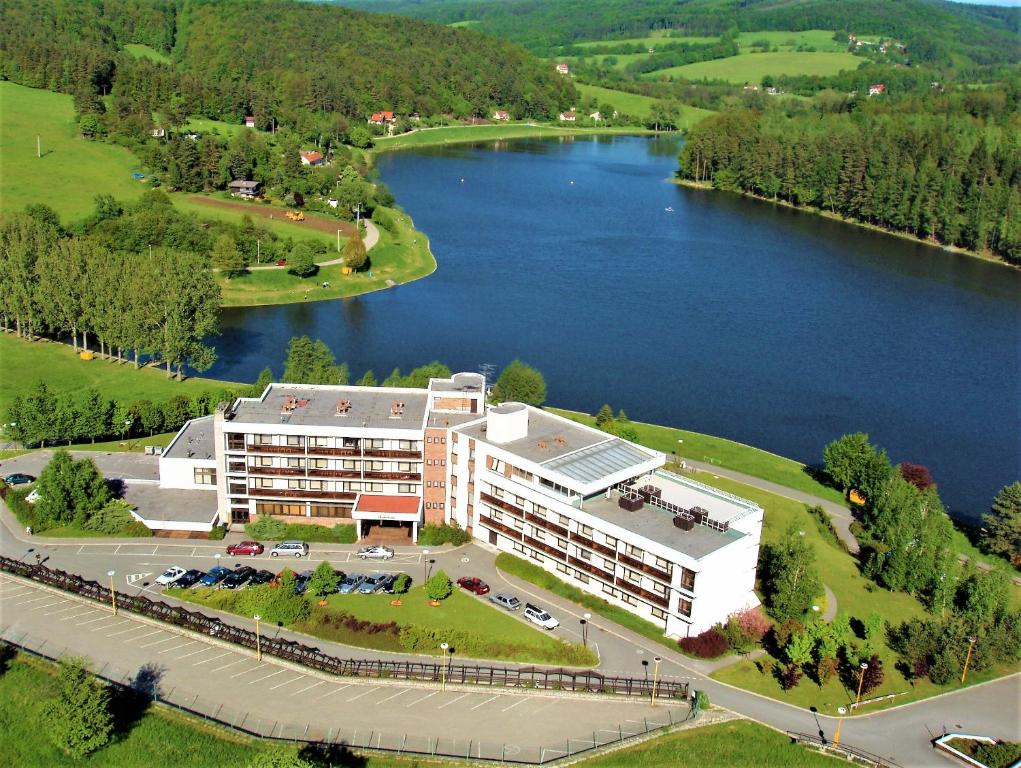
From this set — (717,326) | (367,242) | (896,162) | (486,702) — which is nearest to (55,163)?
(367,242)

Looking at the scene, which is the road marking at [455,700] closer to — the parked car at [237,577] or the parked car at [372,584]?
the parked car at [372,584]

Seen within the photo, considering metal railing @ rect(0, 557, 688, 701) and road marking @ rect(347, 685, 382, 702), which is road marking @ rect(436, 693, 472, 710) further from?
road marking @ rect(347, 685, 382, 702)

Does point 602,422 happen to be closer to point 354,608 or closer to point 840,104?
point 354,608

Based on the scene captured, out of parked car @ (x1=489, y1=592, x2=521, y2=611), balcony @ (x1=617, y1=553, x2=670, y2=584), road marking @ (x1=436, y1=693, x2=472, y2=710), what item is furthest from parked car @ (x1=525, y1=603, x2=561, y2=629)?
road marking @ (x1=436, y1=693, x2=472, y2=710)

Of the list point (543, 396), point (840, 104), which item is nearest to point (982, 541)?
point (543, 396)

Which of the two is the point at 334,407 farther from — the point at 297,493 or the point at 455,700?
the point at 455,700

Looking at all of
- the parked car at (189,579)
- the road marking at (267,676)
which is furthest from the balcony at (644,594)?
the parked car at (189,579)
